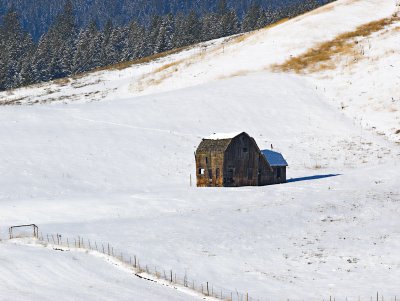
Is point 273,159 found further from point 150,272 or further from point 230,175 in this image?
point 150,272

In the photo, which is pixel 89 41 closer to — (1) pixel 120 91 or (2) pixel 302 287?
(1) pixel 120 91

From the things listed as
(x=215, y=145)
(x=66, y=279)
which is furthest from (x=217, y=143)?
(x=66, y=279)

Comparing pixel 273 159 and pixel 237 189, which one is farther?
pixel 273 159

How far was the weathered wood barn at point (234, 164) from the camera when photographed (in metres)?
51.6

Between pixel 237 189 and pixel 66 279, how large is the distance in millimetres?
25068

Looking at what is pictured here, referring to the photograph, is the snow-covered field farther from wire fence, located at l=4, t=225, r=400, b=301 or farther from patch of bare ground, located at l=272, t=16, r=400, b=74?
patch of bare ground, located at l=272, t=16, r=400, b=74

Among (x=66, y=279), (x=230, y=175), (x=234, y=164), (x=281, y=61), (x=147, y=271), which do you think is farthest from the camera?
(x=281, y=61)

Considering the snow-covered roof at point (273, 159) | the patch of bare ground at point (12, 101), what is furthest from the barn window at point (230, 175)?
the patch of bare ground at point (12, 101)

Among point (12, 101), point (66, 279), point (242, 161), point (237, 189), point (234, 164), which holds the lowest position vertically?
point (66, 279)

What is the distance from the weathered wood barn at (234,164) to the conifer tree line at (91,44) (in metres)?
88.7

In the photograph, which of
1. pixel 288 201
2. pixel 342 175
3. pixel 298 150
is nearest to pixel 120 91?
pixel 298 150

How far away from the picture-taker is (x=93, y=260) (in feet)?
93.5

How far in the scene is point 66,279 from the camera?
25375mm

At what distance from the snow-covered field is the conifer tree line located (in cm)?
3530
